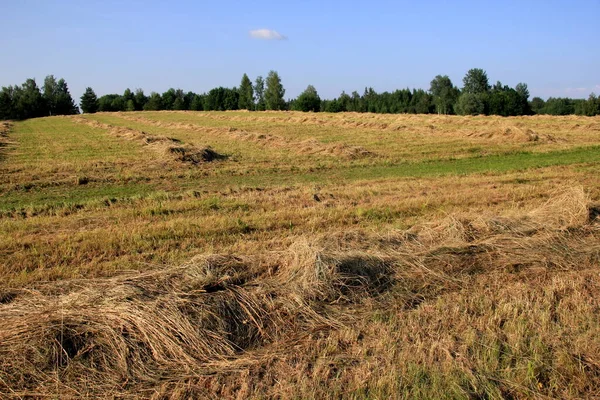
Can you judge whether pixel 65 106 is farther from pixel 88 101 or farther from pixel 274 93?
pixel 274 93

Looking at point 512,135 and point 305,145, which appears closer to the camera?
point 305,145

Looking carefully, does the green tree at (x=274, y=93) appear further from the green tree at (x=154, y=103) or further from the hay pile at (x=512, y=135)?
the hay pile at (x=512, y=135)

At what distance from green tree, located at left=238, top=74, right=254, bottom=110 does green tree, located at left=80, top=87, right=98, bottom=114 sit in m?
30.8

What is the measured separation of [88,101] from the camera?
101375mm

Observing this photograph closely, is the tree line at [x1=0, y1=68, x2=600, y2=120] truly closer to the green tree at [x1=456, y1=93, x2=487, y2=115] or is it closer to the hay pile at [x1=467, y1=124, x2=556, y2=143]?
the green tree at [x1=456, y1=93, x2=487, y2=115]

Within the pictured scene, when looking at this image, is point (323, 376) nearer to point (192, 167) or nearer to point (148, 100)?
point (192, 167)

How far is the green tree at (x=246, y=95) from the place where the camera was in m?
104

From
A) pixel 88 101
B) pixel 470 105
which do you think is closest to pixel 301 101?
pixel 470 105

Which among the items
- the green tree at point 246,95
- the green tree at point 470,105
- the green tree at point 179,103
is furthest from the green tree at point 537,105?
the green tree at point 179,103

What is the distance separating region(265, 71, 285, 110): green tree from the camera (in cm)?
10230

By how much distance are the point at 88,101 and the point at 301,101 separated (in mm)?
45517

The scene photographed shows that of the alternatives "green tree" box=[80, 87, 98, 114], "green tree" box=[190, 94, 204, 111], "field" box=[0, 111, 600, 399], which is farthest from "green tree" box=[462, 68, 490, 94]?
"field" box=[0, 111, 600, 399]

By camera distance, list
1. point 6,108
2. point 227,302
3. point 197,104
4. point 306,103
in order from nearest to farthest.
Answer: point 227,302, point 6,108, point 306,103, point 197,104

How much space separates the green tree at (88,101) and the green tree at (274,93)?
1443 inches
